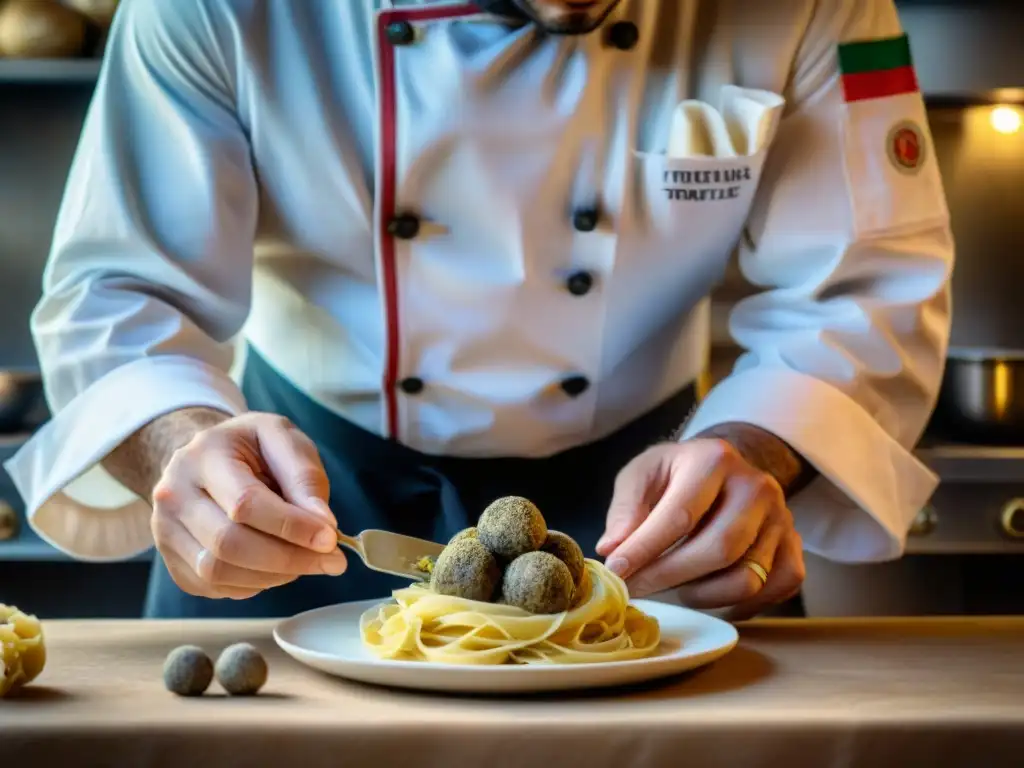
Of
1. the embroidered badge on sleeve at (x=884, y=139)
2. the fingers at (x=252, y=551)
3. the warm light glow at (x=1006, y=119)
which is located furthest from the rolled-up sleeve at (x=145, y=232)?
the warm light glow at (x=1006, y=119)

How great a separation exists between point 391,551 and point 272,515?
0.48 ft

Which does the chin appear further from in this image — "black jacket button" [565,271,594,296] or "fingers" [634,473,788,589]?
"fingers" [634,473,788,589]

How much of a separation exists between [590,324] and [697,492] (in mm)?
368

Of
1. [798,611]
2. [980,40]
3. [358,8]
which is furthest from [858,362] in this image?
[980,40]

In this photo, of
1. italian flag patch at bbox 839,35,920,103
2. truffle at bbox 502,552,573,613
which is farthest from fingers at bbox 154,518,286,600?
italian flag patch at bbox 839,35,920,103

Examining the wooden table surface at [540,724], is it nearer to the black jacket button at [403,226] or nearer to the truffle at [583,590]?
the truffle at [583,590]

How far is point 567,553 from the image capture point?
104 centimetres

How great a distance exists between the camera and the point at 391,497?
1504 mm

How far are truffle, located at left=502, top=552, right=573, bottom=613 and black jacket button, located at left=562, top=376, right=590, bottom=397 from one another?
0.49 meters

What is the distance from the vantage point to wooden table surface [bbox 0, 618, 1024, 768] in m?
0.81

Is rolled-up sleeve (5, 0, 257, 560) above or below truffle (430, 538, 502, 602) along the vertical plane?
above

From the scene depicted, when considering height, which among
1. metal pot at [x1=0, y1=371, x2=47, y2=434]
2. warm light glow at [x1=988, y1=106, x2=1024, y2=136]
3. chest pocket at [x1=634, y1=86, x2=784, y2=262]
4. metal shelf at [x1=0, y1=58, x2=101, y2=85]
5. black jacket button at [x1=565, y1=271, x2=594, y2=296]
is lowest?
metal pot at [x1=0, y1=371, x2=47, y2=434]

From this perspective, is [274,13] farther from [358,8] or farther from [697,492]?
[697,492]

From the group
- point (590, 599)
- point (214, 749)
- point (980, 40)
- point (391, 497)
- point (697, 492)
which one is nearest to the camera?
point (214, 749)
